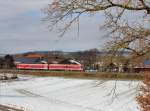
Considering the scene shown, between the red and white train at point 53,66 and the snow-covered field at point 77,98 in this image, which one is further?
the red and white train at point 53,66

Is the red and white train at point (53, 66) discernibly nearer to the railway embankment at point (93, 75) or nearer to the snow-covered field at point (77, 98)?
the railway embankment at point (93, 75)

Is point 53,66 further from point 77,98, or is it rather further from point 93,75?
point 77,98

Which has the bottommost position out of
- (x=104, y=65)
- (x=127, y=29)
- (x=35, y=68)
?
(x=35, y=68)

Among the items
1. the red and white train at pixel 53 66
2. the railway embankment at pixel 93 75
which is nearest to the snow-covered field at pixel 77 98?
the railway embankment at pixel 93 75

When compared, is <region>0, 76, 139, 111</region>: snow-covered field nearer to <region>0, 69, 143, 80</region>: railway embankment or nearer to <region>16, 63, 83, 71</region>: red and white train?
<region>0, 69, 143, 80</region>: railway embankment

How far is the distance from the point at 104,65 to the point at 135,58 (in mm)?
1311

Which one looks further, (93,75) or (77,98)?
(93,75)

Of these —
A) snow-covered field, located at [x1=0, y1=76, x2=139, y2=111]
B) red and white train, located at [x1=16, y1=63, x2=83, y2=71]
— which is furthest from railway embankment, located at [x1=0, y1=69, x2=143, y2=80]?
red and white train, located at [x1=16, y1=63, x2=83, y2=71]

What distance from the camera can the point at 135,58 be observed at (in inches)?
567

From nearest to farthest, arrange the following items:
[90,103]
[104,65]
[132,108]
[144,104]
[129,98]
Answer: [144,104] < [104,65] < [132,108] < [129,98] < [90,103]

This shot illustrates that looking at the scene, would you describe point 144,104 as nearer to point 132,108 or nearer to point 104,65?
point 104,65

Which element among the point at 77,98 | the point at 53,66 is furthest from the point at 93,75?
the point at 53,66

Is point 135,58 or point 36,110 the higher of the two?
point 135,58

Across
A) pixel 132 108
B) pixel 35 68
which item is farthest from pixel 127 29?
pixel 35 68
